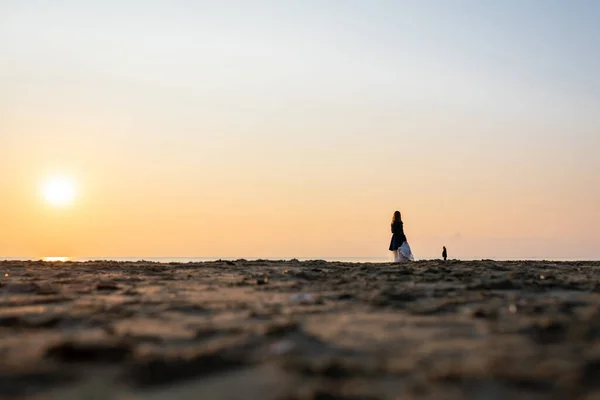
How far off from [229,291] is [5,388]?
12.7 feet

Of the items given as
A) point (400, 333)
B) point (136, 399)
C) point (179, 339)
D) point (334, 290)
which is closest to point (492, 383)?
point (400, 333)

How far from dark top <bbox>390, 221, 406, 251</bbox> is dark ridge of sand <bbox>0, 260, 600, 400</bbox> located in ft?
39.6

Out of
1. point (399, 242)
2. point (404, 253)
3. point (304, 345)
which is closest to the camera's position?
point (304, 345)

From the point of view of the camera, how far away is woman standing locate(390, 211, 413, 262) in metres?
17.7

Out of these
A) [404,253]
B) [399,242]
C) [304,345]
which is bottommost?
[304,345]

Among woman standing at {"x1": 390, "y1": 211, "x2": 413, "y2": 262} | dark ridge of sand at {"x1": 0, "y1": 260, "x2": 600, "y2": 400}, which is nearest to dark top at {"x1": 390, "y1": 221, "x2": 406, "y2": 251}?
woman standing at {"x1": 390, "y1": 211, "x2": 413, "y2": 262}

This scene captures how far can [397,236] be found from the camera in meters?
18.0

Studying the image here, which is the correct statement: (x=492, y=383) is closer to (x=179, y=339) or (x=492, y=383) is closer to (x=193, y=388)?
(x=193, y=388)

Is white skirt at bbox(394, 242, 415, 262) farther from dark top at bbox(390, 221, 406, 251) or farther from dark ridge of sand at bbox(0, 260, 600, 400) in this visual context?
dark ridge of sand at bbox(0, 260, 600, 400)

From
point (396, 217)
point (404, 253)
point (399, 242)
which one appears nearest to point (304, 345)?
point (404, 253)

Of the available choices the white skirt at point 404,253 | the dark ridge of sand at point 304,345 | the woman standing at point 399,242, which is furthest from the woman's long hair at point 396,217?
the dark ridge of sand at point 304,345

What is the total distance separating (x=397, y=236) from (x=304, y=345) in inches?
591

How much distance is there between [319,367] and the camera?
110 inches

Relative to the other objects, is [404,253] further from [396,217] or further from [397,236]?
[396,217]
